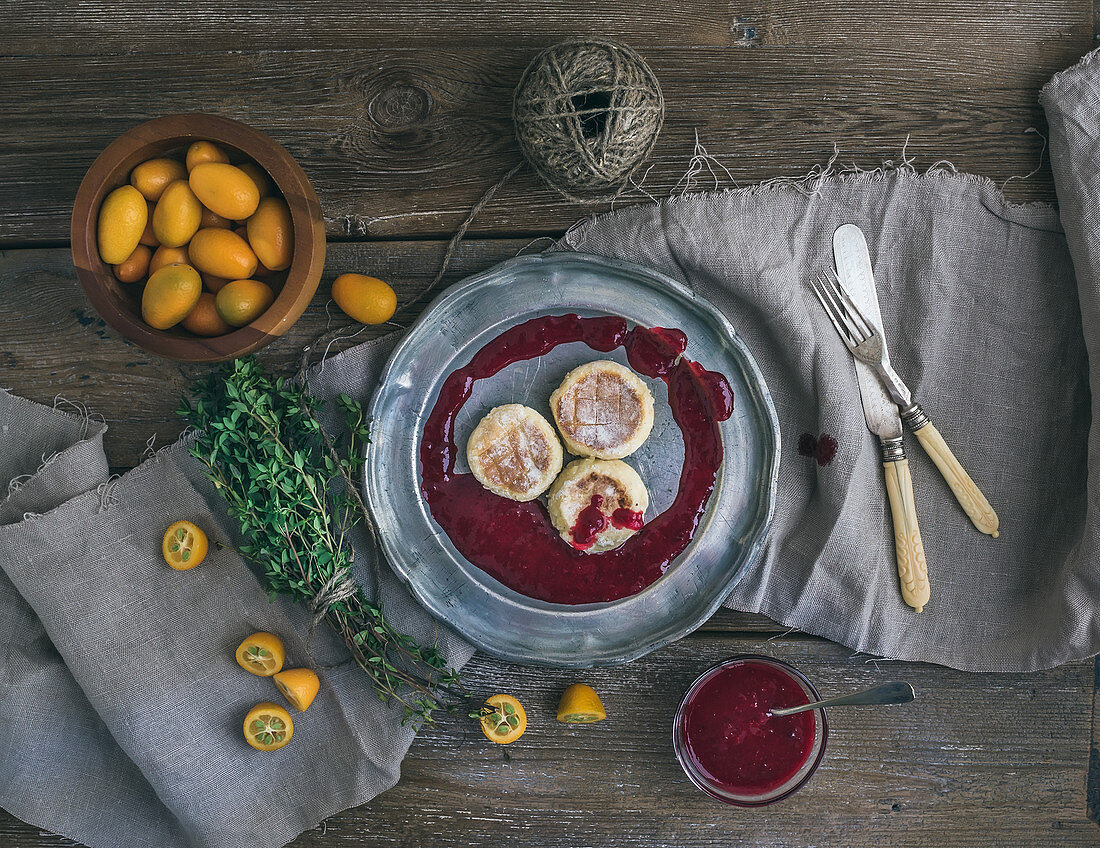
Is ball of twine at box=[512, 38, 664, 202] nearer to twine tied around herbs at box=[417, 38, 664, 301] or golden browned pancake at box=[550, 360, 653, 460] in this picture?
twine tied around herbs at box=[417, 38, 664, 301]

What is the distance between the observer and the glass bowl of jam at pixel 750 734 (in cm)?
209

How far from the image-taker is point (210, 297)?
1.96 meters

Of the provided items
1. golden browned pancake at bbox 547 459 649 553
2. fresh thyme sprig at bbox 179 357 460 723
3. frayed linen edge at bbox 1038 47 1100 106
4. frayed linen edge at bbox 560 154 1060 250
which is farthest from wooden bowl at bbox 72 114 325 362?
frayed linen edge at bbox 1038 47 1100 106

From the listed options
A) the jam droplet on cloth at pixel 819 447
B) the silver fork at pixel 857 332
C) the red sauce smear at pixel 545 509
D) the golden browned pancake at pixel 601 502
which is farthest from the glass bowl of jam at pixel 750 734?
the silver fork at pixel 857 332

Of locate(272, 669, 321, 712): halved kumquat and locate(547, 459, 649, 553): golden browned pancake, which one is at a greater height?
locate(547, 459, 649, 553): golden browned pancake

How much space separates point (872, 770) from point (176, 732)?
81.4 inches

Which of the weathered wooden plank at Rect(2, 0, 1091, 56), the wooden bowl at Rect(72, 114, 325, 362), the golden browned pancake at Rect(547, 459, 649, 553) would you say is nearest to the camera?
the wooden bowl at Rect(72, 114, 325, 362)

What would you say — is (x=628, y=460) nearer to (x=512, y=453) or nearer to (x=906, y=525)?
(x=512, y=453)

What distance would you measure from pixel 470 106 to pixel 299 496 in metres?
1.24

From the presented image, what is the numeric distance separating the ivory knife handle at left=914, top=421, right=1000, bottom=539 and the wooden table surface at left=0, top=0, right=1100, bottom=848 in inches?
19.0

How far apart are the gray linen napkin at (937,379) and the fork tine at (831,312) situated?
0.08ft

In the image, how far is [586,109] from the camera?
200 centimetres

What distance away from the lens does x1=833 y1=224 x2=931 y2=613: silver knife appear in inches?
85.2

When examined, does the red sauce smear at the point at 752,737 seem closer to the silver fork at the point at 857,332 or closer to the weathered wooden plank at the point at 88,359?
the weathered wooden plank at the point at 88,359
